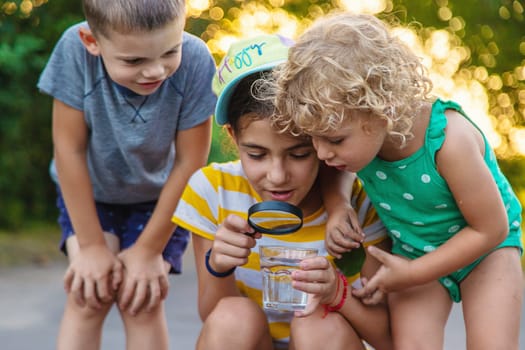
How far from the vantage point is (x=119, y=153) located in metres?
3.23

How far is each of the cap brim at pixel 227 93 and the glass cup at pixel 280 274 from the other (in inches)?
17.1

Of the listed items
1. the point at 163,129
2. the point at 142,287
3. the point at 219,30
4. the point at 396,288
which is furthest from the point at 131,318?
the point at 219,30

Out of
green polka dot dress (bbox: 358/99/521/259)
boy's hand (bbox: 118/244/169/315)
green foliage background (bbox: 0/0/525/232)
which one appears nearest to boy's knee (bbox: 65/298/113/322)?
boy's hand (bbox: 118/244/169/315)

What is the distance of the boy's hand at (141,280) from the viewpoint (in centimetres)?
317

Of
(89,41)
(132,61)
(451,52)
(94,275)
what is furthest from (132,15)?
(451,52)

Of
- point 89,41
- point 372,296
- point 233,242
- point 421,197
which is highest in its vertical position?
point 89,41

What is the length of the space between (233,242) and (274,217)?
6.3 inches

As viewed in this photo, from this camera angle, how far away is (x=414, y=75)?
2.52 metres

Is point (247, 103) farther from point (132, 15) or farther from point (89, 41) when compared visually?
point (89, 41)

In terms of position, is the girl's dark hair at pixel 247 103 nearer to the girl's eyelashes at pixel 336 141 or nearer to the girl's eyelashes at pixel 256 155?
the girl's eyelashes at pixel 256 155

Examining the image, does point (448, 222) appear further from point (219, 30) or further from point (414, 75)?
point (219, 30)

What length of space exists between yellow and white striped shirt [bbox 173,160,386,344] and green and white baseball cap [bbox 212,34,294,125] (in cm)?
28

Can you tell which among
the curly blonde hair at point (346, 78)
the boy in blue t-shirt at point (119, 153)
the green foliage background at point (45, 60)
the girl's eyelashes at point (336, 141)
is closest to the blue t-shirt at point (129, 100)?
the boy in blue t-shirt at point (119, 153)

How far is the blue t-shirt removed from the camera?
3.09m
